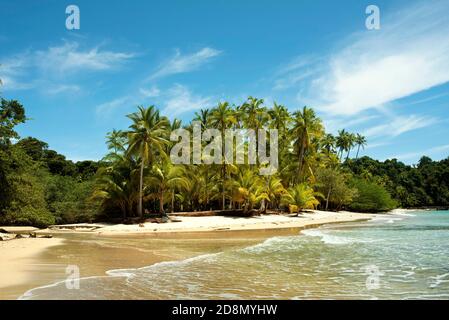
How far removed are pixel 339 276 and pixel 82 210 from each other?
29.0 metres

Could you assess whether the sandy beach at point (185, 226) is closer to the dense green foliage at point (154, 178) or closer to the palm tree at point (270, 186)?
the dense green foliage at point (154, 178)

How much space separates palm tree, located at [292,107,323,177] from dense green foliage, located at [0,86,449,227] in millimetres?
122

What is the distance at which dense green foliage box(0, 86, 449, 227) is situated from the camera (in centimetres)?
2055

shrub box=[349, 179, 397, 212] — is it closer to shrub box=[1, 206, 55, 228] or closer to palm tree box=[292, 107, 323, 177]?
palm tree box=[292, 107, 323, 177]

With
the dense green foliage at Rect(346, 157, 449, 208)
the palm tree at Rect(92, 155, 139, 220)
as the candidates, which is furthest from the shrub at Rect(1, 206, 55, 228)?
the dense green foliage at Rect(346, 157, 449, 208)

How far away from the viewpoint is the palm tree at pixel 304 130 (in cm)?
4669

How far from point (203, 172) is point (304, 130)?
1532cm

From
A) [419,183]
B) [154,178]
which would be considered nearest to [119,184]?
[154,178]

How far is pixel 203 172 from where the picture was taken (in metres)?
38.6

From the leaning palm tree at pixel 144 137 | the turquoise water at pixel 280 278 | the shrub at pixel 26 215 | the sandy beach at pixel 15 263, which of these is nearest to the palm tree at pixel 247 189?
the leaning palm tree at pixel 144 137

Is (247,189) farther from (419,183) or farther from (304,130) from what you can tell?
(419,183)
